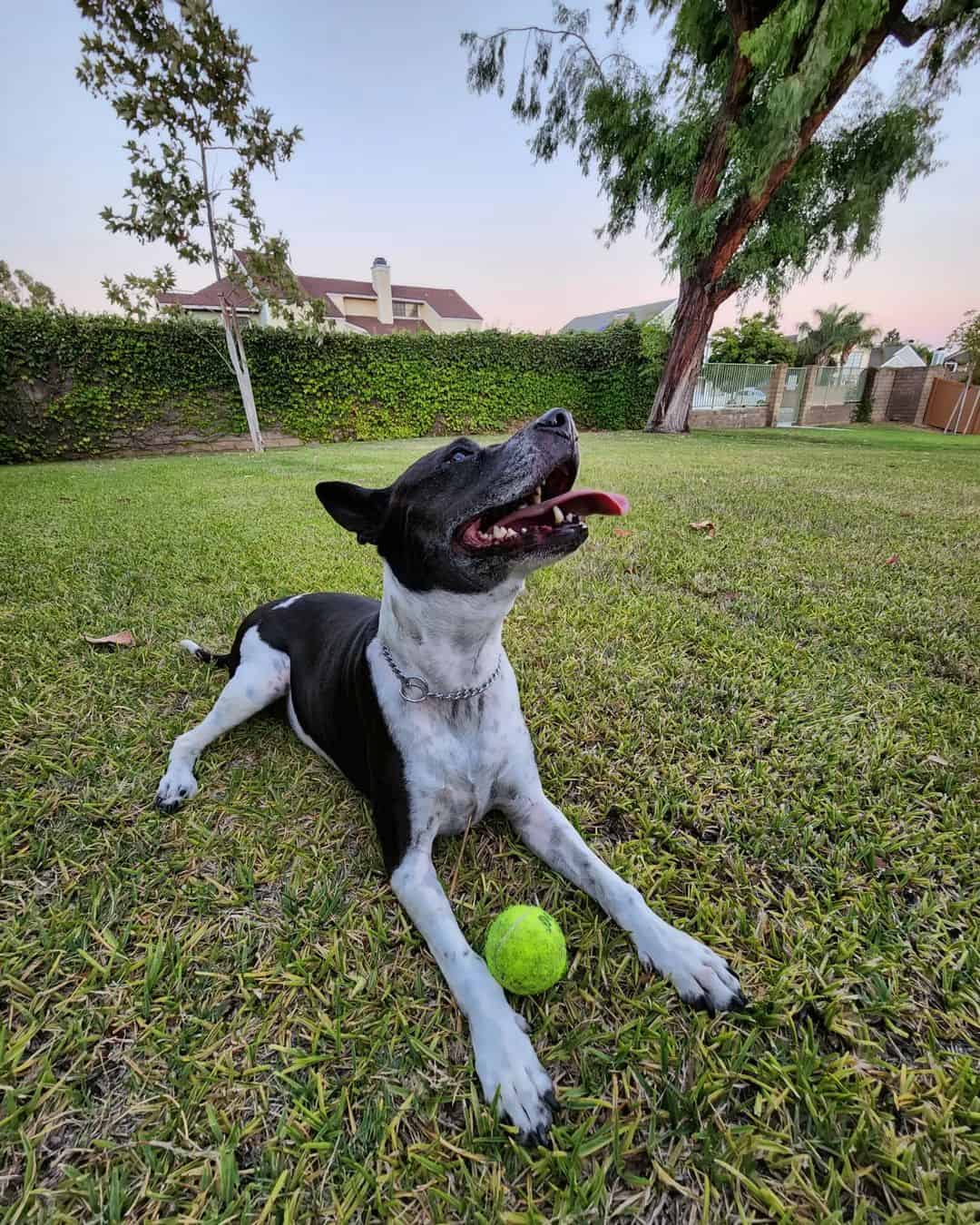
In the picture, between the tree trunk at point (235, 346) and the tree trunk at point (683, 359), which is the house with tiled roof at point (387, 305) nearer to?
the tree trunk at point (683, 359)

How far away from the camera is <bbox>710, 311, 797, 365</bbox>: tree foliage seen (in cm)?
2658

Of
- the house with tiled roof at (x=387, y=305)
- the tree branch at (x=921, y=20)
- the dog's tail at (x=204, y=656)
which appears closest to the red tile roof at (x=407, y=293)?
the house with tiled roof at (x=387, y=305)

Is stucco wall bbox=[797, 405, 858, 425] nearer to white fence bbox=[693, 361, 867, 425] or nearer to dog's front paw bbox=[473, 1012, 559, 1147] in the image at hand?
white fence bbox=[693, 361, 867, 425]

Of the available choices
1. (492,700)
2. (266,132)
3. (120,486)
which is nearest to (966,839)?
(492,700)

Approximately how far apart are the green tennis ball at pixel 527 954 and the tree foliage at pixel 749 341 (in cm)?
3022

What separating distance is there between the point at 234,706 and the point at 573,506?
5.06ft

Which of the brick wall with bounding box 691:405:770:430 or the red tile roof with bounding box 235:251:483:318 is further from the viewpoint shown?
the red tile roof with bounding box 235:251:483:318

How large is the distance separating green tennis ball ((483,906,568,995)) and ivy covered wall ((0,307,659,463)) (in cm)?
1495

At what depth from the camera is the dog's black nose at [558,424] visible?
1631 mm

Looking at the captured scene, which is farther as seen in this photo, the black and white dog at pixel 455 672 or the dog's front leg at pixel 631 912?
the black and white dog at pixel 455 672

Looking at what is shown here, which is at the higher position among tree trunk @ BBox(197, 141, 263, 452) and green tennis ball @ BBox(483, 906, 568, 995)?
tree trunk @ BBox(197, 141, 263, 452)

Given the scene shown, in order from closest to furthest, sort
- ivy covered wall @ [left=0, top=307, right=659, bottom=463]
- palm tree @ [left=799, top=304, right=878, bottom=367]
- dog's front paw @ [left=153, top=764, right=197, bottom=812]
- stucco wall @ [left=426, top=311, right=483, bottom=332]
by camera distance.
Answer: dog's front paw @ [left=153, top=764, right=197, bottom=812]
ivy covered wall @ [left=0, top=307, right=659, bottom=463]
palm tree @ [left=799, top=304, right=878, bottom=367]
stucco wall @ [left=426, top=311, right=483, bottom=332]

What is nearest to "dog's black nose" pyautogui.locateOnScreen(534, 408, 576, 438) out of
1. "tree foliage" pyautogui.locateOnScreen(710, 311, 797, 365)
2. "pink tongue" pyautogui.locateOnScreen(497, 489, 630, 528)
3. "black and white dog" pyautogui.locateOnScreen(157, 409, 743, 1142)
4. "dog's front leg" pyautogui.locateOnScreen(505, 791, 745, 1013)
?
"black and white dog" pyautogui.locateOnScreen(157, 409, 743, 1142)

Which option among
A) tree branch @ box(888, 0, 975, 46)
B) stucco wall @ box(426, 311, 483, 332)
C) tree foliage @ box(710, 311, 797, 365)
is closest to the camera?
tree branch @ box(888, 0, 975, 46)
